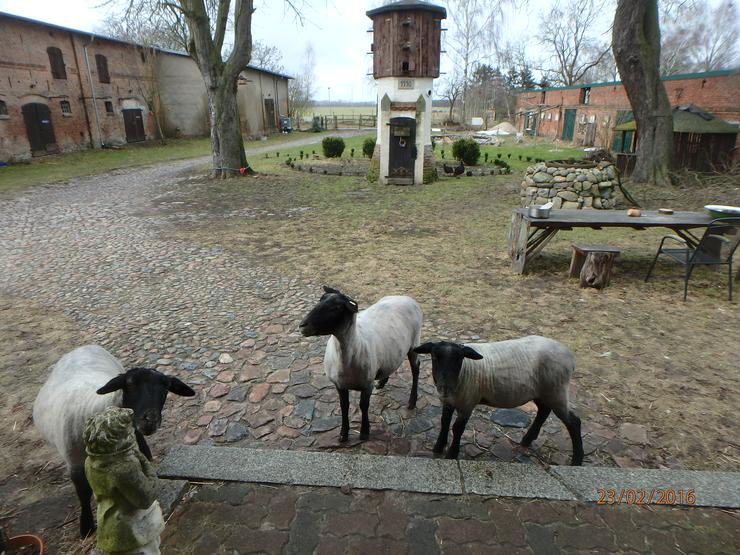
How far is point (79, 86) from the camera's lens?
84.5ft

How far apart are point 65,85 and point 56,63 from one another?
1145 mm

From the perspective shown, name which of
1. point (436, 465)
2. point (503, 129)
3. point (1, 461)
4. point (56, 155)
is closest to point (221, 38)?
point (56, 155)

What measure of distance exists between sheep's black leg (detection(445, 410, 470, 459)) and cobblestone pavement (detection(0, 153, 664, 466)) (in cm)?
25

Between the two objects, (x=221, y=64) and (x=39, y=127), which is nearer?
(x=221, y=64)

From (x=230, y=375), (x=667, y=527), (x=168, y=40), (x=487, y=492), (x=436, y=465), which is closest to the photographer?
(x=667, y=527)

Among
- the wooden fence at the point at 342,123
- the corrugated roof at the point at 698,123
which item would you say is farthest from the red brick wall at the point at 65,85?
the corrugated roof at the point at 698,123

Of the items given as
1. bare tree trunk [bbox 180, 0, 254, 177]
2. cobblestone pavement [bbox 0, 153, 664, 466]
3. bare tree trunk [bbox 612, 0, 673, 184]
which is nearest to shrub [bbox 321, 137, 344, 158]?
bare tree trunk [bbox 180, 0, 254, 177]

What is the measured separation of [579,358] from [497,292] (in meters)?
2.13

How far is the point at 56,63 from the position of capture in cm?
2422

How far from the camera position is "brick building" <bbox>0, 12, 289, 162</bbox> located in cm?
2189

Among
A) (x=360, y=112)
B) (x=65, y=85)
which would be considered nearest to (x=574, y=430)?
(x=65, y=85)

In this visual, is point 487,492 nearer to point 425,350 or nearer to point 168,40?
point 425,350

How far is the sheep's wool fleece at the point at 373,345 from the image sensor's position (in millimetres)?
3652

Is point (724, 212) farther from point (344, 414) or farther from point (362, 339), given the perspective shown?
→ point (344, 414)
